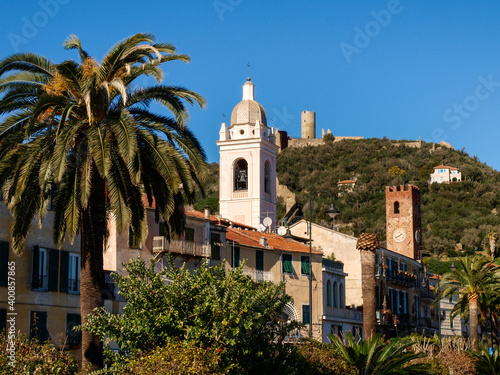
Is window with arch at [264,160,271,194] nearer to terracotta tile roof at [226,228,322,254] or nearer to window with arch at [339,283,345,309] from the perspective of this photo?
terracotta tile roof at [226,228,322,254]

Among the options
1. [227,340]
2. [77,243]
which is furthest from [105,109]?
[77,243]

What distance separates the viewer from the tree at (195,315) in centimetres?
1836

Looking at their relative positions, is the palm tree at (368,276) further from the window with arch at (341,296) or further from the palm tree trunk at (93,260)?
the window with arch at (341,296)

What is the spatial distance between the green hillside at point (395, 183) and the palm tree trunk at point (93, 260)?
277 feet

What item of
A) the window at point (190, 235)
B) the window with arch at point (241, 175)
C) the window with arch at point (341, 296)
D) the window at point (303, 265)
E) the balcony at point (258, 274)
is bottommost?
the window with arch at point (341, 296)

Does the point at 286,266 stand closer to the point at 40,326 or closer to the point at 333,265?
the point at 333,265

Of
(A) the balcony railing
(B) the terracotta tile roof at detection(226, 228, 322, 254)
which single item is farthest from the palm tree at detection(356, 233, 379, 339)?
(A) the balcony railing

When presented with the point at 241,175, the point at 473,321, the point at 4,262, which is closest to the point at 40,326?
the point at 4,262

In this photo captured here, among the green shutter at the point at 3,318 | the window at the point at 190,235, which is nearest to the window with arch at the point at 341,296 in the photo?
the window at the point at 190,235

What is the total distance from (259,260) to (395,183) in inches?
3039

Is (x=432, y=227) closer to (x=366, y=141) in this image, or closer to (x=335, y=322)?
(x=366, y=141)

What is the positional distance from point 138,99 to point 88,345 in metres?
6.51

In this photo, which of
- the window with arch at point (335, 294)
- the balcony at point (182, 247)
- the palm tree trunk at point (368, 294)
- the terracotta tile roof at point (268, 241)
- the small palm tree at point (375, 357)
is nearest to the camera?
the small palm tree at point (375, 357)

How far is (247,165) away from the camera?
74188 mm
